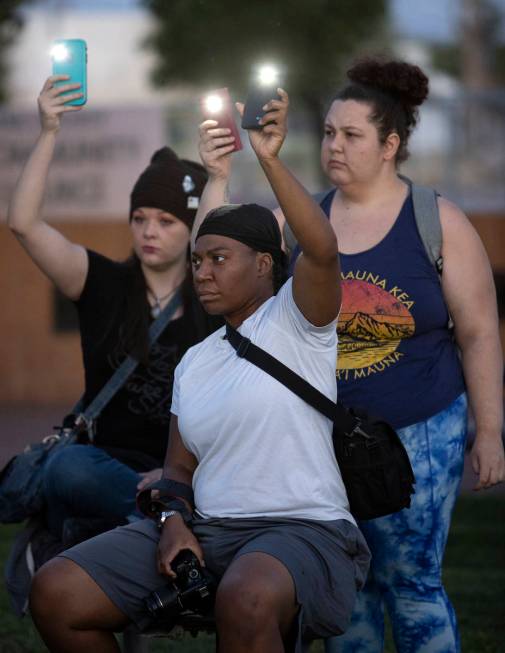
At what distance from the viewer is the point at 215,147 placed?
4.38 metres

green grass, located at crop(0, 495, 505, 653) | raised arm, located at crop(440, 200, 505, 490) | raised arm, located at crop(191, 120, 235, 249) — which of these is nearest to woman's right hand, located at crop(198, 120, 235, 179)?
raised arm, located at crop(191, 120, 235, 249)

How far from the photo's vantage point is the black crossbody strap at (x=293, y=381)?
388 centimetres

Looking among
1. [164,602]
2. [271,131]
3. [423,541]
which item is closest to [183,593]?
[164,602]

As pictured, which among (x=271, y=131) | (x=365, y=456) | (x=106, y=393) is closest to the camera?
(x=271, y=131)

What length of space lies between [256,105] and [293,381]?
2.57 ft

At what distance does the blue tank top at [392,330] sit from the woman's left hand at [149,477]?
67 centimetres

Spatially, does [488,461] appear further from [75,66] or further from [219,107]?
[75,66]

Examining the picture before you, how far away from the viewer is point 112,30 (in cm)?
4922

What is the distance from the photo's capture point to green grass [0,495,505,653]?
6059 mm

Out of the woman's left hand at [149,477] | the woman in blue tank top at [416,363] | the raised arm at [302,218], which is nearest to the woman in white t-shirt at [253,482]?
the raised arm at [302,218]

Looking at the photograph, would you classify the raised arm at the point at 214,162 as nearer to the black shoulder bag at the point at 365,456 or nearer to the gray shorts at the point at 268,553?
the black shoulder bag at the point at 365,456

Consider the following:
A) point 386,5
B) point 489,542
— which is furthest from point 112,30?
point 489,542

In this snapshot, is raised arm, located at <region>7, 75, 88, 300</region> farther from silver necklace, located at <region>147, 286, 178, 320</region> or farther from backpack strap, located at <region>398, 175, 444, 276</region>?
backpack strap, located at <region>398, 175, 444, 276</region>

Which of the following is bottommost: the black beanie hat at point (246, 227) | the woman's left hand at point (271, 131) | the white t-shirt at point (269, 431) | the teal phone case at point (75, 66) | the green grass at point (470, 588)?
the green grass at point (470, 588)
